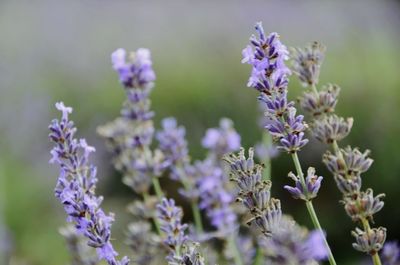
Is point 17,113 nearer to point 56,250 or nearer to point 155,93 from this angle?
point 155,93

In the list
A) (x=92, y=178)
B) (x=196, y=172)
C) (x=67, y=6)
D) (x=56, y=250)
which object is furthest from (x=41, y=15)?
(x=92, y=178)

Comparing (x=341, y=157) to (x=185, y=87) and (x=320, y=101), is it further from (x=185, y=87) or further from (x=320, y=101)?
(x=185, y=87)

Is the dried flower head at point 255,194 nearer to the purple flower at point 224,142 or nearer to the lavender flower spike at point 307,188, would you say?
the lavender flower spike at point 307,188

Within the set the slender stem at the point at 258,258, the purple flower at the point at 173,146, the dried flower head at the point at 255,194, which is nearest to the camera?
the dried flower head at the point at 255,194

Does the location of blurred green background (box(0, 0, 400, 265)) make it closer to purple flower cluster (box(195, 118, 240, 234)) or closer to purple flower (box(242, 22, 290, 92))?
purple flower cluster (box(195, 118, 240, 234))

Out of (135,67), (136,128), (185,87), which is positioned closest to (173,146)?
(136,128)

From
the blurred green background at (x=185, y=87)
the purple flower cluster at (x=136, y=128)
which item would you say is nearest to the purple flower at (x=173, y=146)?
the purple flower cluster at (x=136, y=128)

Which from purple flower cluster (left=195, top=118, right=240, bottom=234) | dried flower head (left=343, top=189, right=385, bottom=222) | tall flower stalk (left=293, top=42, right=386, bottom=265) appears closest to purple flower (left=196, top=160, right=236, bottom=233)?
purple flower cluster (left=195, top=118, right=240, bottom=234)
